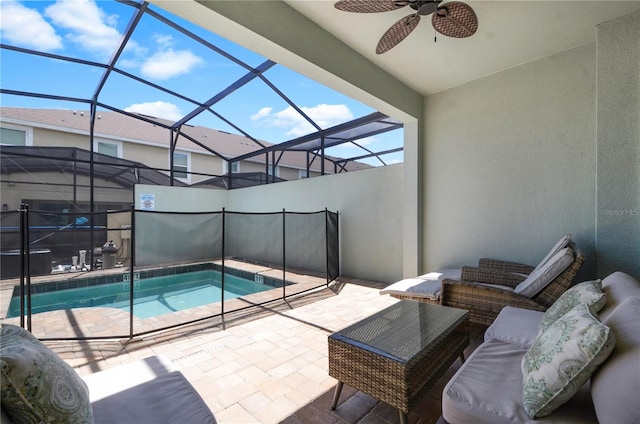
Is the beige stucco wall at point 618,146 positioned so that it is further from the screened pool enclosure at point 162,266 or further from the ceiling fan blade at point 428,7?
the screened pool enclosure at point 162,266

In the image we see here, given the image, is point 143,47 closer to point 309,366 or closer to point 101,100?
point 101,100

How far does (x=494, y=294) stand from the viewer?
260 cm

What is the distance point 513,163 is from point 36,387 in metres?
4.59

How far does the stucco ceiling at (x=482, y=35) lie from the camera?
2656 millimetres

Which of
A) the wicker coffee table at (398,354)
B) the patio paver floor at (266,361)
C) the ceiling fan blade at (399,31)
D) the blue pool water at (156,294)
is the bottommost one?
the blue pool water at (156,294)

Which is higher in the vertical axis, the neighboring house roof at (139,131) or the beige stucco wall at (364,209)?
the neighboring house roof at (139,131)

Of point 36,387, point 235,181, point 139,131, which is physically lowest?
point 36,387

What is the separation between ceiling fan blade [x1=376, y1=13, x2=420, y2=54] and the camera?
2.31 metres

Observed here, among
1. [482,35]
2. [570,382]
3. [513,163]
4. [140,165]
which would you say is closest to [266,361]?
[570,382]

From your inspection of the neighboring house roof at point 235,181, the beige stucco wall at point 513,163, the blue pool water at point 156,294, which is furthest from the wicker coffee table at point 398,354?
the neighboring house roof at point 235,181

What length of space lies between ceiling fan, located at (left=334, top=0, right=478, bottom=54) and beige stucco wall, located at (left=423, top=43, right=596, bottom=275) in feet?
5.79

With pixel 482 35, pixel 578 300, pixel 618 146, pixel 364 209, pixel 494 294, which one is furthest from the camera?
pixel 364 209

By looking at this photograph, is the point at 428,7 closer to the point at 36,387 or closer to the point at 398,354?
the point at 398,354

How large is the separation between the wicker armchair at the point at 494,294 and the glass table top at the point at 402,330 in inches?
17.7
